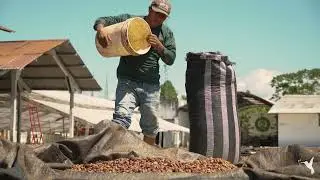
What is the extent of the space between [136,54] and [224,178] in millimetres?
1589

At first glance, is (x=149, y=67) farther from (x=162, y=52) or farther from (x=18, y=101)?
(x=18, y=101)

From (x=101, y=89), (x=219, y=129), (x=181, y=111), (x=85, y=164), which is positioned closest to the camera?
(x=85, y=164)

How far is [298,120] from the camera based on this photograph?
26812mm

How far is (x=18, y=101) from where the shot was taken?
36.2ft

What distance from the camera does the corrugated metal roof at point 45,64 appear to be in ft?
28.2

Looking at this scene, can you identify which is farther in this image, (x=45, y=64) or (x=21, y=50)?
(x=45, y=64)

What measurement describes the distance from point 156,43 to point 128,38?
1.08ft

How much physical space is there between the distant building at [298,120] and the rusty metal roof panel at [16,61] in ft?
60.9

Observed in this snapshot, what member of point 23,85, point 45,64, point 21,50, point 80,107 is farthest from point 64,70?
point 80,107

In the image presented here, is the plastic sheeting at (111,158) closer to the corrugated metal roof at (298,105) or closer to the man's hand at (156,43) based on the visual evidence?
the man's hand at (156,43)

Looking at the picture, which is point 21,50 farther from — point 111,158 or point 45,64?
point 111,158

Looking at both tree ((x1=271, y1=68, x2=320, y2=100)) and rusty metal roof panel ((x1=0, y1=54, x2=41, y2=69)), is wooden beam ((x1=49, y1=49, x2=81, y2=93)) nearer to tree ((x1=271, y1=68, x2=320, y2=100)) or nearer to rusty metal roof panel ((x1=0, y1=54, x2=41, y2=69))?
rusty metal roof panel ((x1=0, y1=54, x2=41, y2=69))

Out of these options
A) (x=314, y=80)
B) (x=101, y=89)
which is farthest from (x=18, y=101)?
(x=314, y=80)

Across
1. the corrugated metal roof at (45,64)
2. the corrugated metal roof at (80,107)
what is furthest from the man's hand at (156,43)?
the corrugated metal roof at (80,107)
